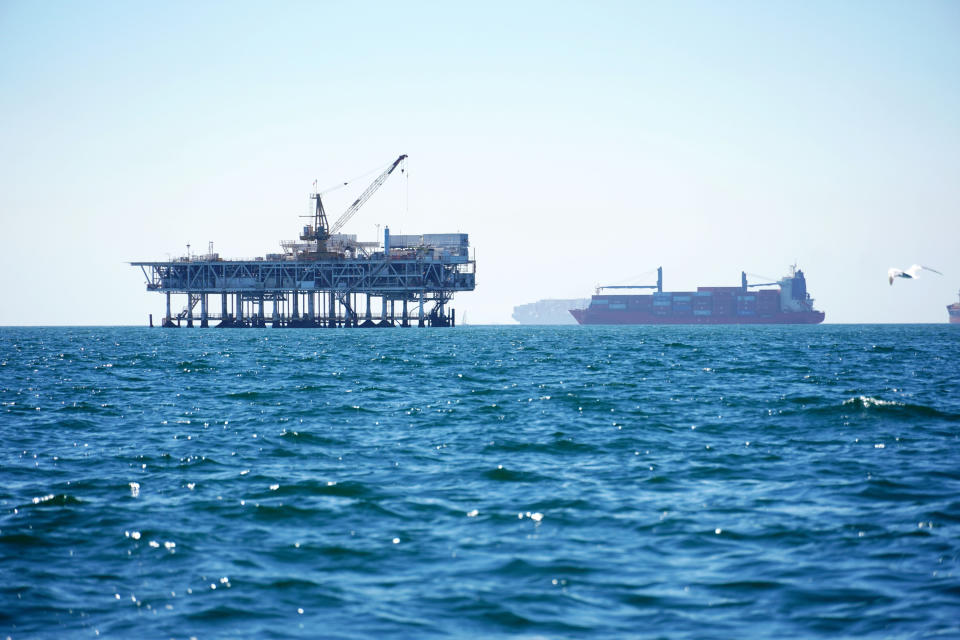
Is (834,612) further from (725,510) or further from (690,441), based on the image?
(690,441)

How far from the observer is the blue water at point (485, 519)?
38.2 ft

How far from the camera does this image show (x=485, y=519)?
52.8 feet

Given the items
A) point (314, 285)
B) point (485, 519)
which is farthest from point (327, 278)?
point (485, 519)

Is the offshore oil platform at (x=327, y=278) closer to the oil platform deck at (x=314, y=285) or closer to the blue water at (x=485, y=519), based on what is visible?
the oil platform deck at (x=314, y=285)

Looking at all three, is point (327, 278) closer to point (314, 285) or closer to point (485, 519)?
point (314, 285)

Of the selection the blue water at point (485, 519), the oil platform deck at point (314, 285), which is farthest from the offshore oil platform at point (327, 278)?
the blue water at point (485, 519)

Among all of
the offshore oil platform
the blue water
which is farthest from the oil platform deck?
the blue water

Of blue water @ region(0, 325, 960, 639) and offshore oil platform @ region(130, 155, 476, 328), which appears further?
offshore oil platform @ region(130, 155, 476, 328)

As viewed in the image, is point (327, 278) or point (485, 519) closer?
point (485, 519)

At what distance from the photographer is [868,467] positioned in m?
20.6

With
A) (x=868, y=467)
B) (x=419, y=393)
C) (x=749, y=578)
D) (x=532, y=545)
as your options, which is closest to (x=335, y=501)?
(x=532, y=545)

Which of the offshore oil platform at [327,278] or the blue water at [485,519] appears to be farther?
the offshore oil platform at [327,278]

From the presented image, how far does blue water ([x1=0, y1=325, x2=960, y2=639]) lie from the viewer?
11656 mm

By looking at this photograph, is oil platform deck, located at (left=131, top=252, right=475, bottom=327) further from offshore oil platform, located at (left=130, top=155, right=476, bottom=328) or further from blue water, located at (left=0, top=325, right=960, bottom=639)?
blue water, located at (left=0, top=325, right=960, bottom=639)
